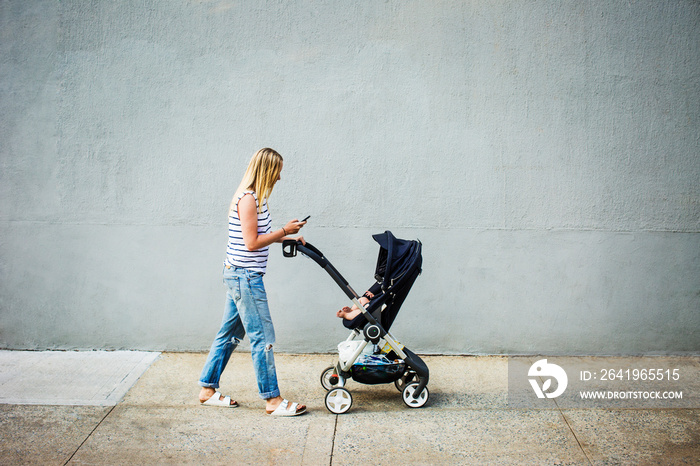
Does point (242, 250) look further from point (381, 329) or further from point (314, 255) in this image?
point (381, 329)

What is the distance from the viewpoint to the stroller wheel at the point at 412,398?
3.97m

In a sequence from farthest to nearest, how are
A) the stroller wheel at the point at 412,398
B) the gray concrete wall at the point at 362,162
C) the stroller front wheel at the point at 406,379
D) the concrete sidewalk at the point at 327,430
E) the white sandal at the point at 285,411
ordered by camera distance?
the gray concrete wall at the point at 362,162
the stroller front wheel at the point at 406,379
the stroller wheel at the point at 412,398
the white sandal at the point at 285,411
the concrete sidewalk at the point at 327,430

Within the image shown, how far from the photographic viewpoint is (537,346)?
5.05 m

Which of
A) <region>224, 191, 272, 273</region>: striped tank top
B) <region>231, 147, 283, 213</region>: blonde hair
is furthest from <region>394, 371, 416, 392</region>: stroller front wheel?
<region>231, 147, 283, 213</region>: blonde hair

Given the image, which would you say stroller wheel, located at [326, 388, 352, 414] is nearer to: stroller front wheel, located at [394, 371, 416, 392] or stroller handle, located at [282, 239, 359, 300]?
stroller front wheel, located at [394, 371, 416, 392]

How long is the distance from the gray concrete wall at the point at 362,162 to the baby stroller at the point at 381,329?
1093mm

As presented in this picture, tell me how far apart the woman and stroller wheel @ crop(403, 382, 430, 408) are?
743mm

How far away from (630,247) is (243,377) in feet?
11.7

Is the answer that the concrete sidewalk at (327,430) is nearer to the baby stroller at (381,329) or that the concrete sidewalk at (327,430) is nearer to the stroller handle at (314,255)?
the baby stroller at (381,329)

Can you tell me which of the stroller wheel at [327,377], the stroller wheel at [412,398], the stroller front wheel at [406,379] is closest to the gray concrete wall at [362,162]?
the stroller wheel at [327,377]

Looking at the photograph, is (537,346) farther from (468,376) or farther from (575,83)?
(575,83)

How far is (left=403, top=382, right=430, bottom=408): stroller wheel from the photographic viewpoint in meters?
3.97

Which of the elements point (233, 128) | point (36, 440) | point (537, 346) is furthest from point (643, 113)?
point (36, 440)

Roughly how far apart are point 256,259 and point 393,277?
93cm
